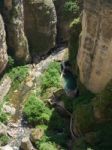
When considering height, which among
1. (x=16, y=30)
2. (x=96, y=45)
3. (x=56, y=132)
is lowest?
(x=56, y=132)

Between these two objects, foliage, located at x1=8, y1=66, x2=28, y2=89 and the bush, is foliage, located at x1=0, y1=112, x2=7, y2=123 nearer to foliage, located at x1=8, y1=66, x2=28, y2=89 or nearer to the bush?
the bush

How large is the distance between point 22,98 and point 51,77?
8.29 feet

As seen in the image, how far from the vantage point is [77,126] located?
1057 inches

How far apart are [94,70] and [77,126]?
11.2 ft

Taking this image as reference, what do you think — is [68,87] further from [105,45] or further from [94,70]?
[105,45]

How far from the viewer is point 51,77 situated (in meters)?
32.9

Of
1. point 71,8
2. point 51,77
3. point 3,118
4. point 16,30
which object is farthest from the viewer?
point 71,8

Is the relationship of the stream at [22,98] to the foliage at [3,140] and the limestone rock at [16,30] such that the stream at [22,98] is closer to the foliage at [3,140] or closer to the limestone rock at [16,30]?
the foliage at [3,140]

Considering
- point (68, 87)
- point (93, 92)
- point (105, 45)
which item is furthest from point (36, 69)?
point (105, 45)

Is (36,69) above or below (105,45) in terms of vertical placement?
below

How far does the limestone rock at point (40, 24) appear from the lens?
1368 inches

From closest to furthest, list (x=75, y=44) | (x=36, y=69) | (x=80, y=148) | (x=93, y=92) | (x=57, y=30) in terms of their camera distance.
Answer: (x=80, y=148) < (x=93, y=92) < (x=75, y=44) < (x=36, y=69) < (x=57, y=30)

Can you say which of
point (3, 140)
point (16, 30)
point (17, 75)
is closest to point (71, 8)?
point (16, 30)

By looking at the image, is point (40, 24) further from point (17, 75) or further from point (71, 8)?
point (17, 75)
